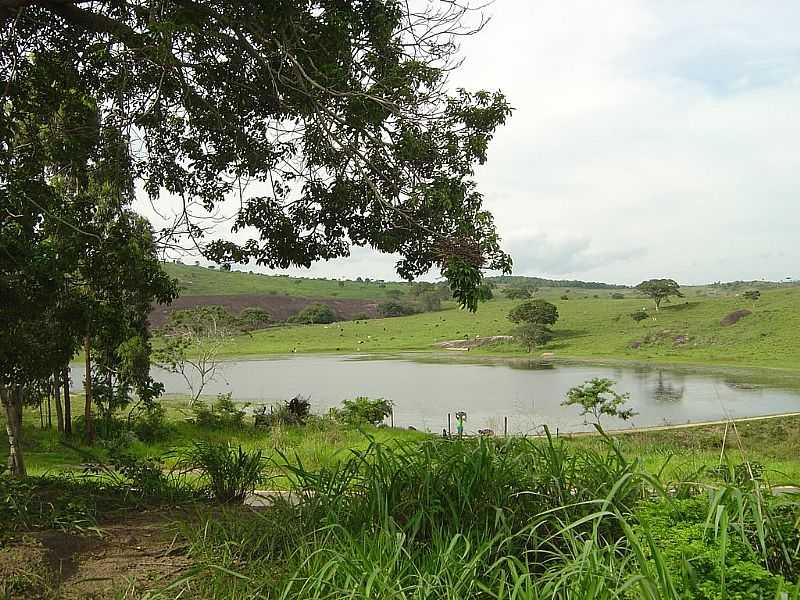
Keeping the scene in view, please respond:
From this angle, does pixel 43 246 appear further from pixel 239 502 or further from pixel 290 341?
pixel 290 341

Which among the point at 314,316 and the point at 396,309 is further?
the point at 396,309

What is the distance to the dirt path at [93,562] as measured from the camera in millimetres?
3412

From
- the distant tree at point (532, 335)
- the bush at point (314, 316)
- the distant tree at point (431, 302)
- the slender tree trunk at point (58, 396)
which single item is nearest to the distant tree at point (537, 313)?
the distant tree at point (532, 335)

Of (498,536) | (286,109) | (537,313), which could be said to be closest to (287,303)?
(537,313)

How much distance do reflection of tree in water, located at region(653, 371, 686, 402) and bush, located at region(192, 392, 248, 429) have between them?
19746 mm

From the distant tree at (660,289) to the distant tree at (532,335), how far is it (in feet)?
44.6

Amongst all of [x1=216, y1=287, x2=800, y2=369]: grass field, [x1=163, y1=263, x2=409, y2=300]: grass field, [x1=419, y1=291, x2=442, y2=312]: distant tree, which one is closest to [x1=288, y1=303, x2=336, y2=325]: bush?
[x1=216, y1=287, x2=800, y2=369]: grass field

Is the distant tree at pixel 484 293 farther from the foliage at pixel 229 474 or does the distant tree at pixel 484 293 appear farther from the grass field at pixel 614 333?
the grass field at pixel 614 333

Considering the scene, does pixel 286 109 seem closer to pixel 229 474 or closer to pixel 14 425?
pixel 229 474

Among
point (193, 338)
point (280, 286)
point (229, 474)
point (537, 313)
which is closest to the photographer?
point (229, 474)

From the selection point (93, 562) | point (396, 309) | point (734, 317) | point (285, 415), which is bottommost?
point (285, 415)

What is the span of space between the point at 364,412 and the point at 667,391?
1997 centimetres

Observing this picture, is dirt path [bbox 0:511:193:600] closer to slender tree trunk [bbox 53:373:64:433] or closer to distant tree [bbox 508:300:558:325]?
slender tree trunk [bbox 53:373:64:433]

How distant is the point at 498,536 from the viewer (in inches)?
120
